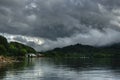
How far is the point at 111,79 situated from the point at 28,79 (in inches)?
923

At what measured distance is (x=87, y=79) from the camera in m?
96.6

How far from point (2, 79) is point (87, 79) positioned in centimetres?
2408

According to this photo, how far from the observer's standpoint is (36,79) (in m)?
96.7

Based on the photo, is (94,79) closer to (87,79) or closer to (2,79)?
(87,79)

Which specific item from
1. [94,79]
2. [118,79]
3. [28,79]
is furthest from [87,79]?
A: [28,79]

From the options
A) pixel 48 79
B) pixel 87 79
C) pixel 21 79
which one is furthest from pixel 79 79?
pixel 21 79

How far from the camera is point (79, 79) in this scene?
318 feet

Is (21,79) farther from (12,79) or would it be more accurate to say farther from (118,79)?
(118,79)

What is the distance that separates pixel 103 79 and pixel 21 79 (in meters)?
23.0

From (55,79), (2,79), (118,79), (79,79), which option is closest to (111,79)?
(118,79)

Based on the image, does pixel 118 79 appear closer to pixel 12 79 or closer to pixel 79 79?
pixel 79 79

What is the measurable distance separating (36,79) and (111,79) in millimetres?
21219

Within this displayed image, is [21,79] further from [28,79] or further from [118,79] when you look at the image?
[118,79]

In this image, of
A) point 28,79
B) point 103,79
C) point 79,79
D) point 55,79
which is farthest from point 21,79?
point 103,79
